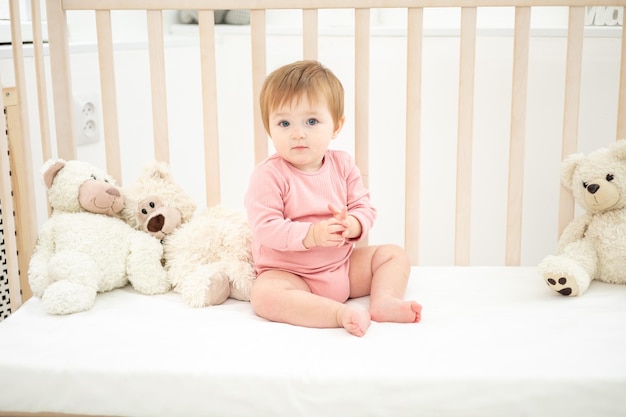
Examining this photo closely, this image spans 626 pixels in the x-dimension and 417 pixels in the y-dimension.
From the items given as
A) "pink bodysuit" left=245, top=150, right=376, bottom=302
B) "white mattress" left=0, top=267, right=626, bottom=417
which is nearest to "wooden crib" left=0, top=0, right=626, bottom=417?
"white mattress" left=0, top=267, right=626, bottom=417

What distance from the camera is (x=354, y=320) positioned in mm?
1047

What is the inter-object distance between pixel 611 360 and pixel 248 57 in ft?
5.04

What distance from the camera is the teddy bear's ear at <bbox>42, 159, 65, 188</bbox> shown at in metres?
1.28

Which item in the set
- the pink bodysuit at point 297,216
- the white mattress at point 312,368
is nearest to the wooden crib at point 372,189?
the white mattress at point 312,368

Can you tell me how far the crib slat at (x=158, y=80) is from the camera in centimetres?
139

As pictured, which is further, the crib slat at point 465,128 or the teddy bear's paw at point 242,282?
the crib slat at point 465,128

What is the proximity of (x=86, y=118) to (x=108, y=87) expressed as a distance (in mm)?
425

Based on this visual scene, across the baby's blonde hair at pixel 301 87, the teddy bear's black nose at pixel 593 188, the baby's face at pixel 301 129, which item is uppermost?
the baby's blonde hair at pixel 301 87

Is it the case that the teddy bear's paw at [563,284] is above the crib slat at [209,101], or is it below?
below

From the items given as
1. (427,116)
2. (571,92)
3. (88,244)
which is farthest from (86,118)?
(571,92)

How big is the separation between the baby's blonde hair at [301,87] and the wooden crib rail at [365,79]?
0.19m

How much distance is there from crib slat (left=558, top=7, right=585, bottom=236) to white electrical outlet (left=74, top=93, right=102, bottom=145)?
1.19m

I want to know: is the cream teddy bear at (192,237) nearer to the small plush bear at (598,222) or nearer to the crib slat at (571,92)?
the small plush bear at (598,222)

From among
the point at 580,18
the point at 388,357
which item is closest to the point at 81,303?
the point at 388,357
